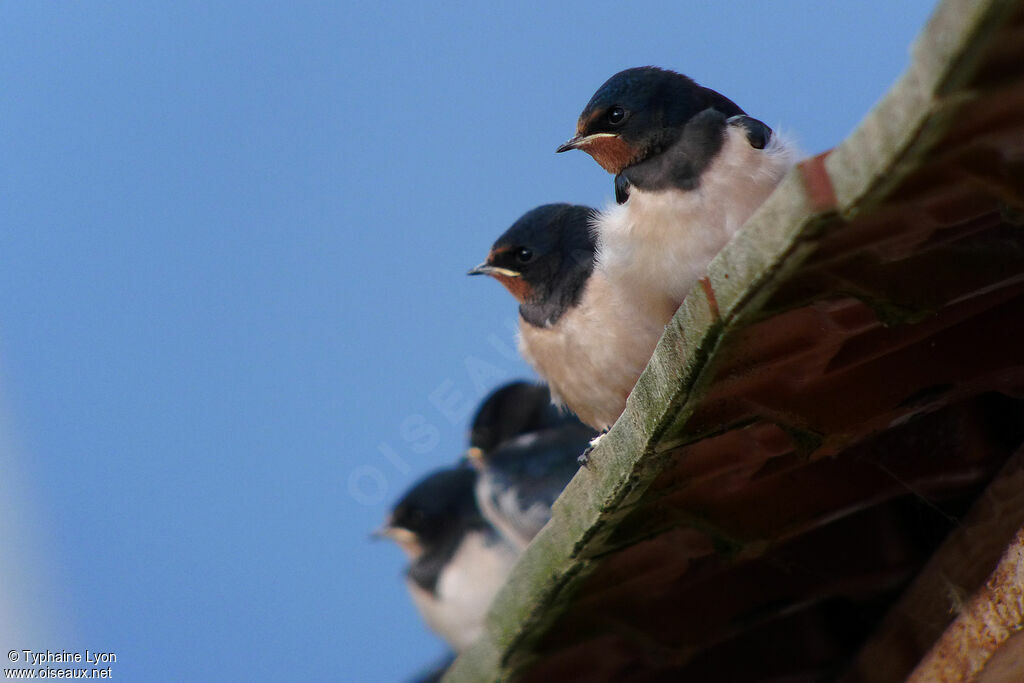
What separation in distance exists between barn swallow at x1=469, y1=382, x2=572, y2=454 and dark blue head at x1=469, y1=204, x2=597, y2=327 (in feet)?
2.76

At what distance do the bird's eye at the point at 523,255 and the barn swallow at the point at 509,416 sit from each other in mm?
874

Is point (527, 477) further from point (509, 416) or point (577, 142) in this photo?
point (577, 142)

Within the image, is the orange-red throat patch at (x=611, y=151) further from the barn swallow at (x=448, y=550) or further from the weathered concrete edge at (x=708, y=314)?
the barn swallow at (x=448, y=550)

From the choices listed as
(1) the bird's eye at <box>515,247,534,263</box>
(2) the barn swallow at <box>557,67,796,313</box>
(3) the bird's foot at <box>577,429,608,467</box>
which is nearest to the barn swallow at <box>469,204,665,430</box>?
(1) the bird's eye at <box>515,247,534,263</box>

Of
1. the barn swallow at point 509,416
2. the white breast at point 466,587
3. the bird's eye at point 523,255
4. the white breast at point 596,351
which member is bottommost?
the white breast at point 466,587

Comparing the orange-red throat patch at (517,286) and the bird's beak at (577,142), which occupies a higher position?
the bird's beak at (577,142)

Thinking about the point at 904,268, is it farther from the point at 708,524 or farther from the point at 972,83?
the point at 708,524

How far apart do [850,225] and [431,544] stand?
1964mm

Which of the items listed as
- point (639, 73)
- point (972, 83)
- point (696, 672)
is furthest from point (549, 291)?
point (972, 83)

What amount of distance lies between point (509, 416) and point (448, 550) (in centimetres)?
30

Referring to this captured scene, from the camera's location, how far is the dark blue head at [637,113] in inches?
54.1

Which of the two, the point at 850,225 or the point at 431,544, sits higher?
the point at 850,225

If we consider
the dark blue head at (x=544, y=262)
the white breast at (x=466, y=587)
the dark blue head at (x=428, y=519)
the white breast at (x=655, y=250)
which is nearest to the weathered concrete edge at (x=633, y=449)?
the white breast at (x=655, y=250)

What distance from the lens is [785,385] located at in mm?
900
